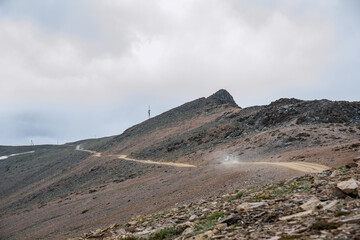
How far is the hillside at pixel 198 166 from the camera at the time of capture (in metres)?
21.8

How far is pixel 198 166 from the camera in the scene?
3616 cm

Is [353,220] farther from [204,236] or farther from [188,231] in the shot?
[188,231]

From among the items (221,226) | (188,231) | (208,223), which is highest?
(221,226)

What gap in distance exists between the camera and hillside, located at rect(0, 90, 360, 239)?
21.8m

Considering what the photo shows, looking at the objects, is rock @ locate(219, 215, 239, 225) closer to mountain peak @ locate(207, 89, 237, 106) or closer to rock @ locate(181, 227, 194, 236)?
rock @ locate(181, 227, 194, 236)

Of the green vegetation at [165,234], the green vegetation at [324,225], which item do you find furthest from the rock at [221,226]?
the green vegetation at [324,225]

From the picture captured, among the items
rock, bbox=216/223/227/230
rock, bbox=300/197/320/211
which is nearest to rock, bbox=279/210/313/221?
rock, bbox=300/197/320/211

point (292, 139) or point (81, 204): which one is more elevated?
point (292, 139)

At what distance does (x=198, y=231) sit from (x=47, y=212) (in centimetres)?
3245

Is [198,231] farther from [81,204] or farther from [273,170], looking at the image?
[81,204]

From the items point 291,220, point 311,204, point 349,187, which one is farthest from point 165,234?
point 349,187

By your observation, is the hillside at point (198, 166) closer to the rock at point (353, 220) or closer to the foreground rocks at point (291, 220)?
the foreground rocks at point (291, 220)

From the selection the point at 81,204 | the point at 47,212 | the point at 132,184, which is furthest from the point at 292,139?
the point at 47,212

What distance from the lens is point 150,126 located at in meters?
85.9
